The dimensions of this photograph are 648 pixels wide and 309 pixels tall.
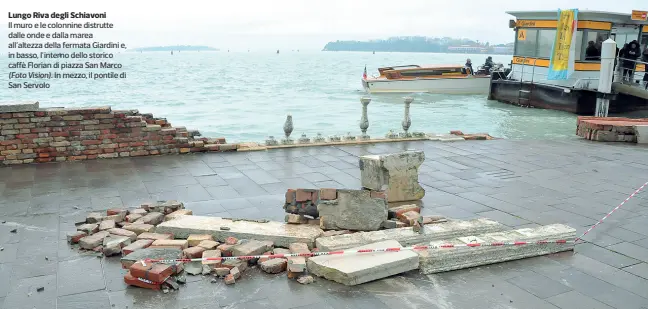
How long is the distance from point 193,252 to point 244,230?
62 cm

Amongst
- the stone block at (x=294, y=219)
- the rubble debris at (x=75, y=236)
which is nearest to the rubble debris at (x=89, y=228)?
the rubble debris at (x=75, y=236)

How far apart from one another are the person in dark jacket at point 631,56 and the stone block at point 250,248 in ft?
68.3

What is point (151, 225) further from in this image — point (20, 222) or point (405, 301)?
point (405, 301)

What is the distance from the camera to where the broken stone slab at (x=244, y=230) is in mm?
5016

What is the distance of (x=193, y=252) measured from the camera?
15.2 ft

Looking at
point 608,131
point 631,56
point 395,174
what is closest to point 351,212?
point 395,174

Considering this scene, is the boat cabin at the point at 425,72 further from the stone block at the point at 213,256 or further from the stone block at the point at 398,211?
the stone block at the point at 213,256

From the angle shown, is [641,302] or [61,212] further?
[61,212]

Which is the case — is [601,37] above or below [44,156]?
above

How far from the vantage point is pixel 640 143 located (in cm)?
1156

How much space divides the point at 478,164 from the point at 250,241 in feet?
17.0

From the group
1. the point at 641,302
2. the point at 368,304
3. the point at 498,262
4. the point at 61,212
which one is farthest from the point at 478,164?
the point at 61,212

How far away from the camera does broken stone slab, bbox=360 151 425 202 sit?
6.47 m

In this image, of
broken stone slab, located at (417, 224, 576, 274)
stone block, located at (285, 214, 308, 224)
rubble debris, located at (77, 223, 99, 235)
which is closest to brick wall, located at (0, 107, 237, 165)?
rubble debris, located at (77, 223, 99, 235)
